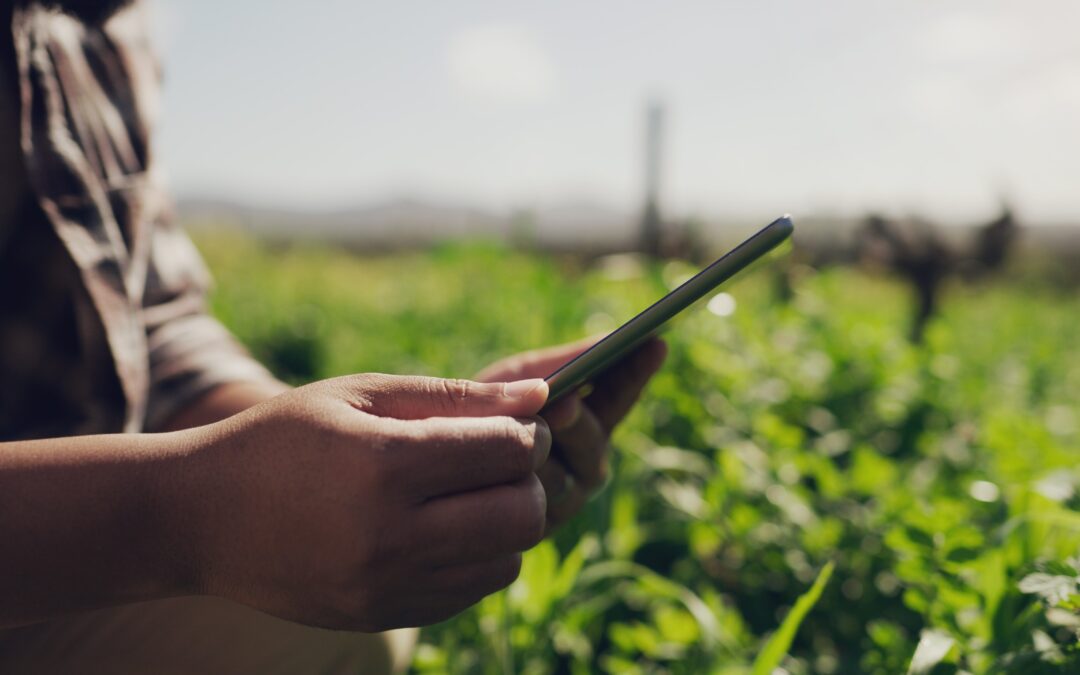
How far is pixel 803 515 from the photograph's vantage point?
1.45 metres

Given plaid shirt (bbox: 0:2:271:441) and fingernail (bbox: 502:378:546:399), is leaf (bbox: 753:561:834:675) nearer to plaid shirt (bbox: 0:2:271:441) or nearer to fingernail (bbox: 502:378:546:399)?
fingernail (bbox: 502:378:546:399)

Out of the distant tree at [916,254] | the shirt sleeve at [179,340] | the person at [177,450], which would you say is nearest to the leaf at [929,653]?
the person at [177,450]

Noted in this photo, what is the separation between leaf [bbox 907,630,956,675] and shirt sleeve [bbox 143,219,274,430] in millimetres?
1063

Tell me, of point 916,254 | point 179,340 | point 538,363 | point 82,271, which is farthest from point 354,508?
point 916,254

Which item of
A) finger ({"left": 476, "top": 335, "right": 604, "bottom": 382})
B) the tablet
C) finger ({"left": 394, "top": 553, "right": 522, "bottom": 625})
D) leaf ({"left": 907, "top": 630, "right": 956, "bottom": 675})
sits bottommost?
leaf ({"left": 907, "top": 630, "right": 956, "bottom": 675})

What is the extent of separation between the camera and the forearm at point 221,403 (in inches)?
49.1

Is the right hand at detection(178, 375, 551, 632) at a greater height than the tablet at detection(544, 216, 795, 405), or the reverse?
the tablet at detection(544, 216, 795, 405)

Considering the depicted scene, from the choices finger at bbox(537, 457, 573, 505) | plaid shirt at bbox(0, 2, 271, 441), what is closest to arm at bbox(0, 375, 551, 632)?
finger at bbox(537, 457, 573, 505)

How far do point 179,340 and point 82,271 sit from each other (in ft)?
0.79

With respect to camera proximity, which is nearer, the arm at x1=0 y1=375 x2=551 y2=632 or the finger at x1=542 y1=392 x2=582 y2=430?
the arm at x1=0 y1=375 x2=551 y2=632

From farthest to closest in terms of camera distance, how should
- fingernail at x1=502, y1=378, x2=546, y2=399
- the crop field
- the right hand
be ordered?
the crop field, fingernail at x1=502, y1=378, x2=546, y2=399, the right hand

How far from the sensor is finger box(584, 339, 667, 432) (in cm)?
108

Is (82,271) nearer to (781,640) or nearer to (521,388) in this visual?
(521,388)

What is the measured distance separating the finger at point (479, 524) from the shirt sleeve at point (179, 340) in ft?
2.53
